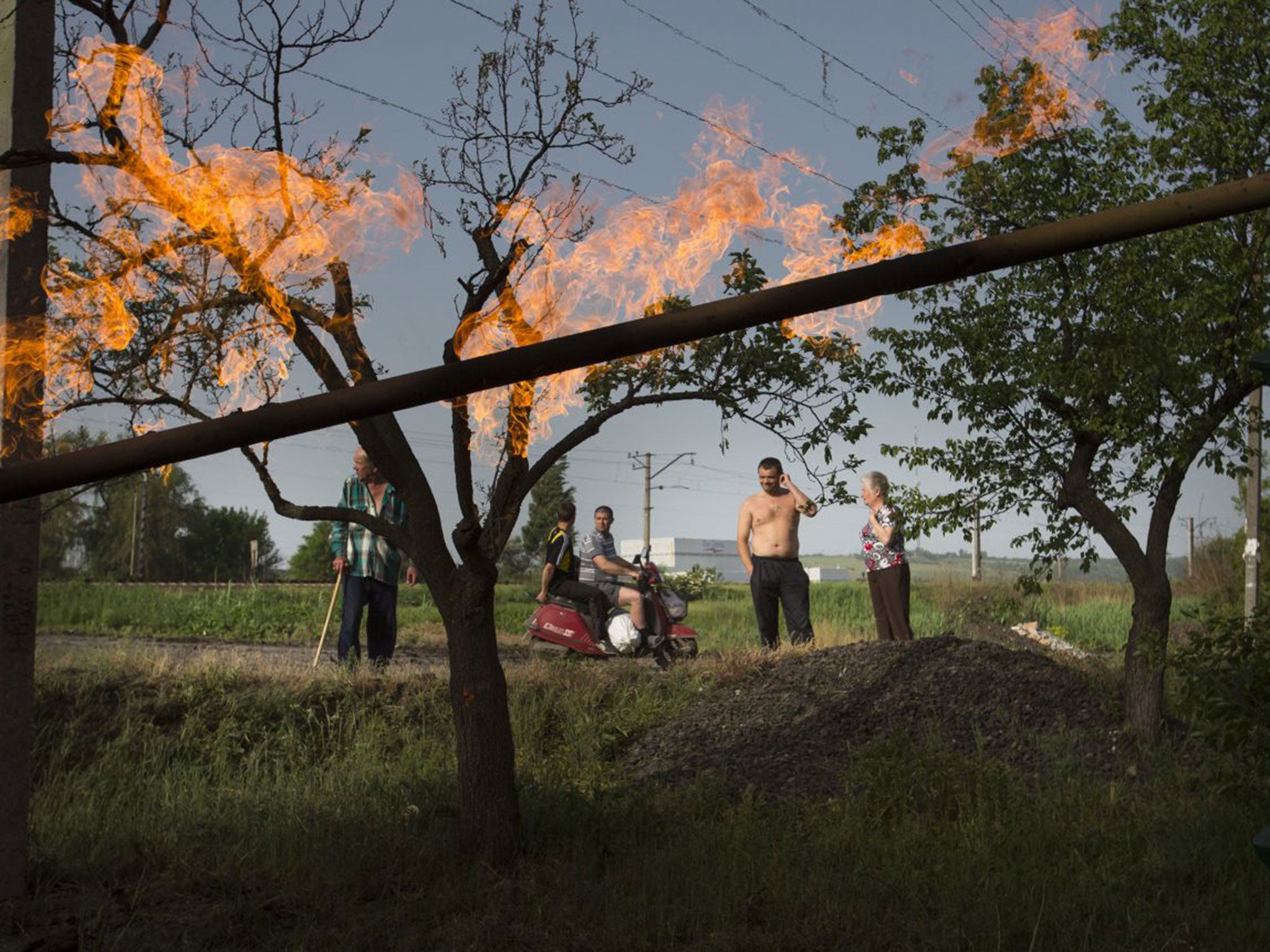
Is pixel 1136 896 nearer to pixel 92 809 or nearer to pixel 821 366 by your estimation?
pixel 821 366

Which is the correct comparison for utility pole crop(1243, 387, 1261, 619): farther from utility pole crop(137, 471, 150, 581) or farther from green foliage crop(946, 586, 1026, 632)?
utility pole crop(137, 471, 150, 581)

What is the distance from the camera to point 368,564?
9.69 meters

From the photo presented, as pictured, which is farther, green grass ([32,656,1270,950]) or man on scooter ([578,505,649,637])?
man on scooter ([578,505,649,637])

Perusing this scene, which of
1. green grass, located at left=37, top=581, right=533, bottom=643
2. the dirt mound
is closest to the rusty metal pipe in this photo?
the dirt mound

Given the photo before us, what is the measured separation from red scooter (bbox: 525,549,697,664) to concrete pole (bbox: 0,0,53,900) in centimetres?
677

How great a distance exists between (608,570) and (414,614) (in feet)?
33.2

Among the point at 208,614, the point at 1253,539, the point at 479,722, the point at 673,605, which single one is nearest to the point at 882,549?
the point at 673,605

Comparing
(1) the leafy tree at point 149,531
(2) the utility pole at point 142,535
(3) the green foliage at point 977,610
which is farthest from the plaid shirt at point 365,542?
(1) the leafy tree at point 149,531

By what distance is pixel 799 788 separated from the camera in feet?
25.8

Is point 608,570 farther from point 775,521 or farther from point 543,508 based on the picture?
point 543,508

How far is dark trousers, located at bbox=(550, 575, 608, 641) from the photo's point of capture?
38.9 ft

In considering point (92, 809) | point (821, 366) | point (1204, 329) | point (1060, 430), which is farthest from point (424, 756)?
point (1204, 329)

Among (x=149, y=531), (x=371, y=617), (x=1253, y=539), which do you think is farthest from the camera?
(x=149, y=531)

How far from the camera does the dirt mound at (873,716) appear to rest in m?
8.39
